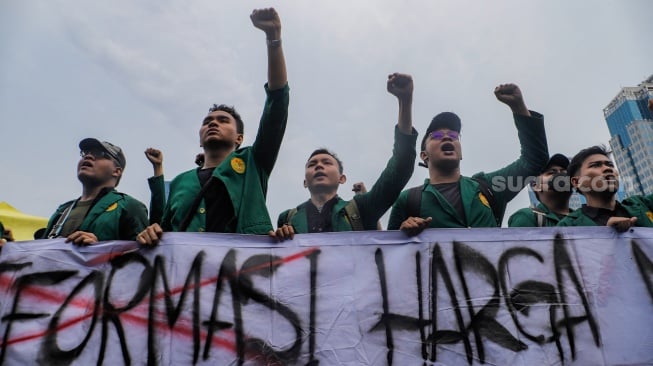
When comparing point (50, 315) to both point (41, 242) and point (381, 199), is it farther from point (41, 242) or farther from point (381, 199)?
point (381, 199)

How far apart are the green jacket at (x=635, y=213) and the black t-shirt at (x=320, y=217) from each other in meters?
1.77

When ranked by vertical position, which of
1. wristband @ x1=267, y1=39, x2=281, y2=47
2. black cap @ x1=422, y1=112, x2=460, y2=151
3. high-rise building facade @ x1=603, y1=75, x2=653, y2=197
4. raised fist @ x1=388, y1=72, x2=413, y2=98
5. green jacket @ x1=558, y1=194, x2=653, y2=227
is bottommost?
green jacket @ x1=558, y1=194, x2=653, y2=227

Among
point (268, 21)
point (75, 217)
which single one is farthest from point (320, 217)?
point (75, 217)

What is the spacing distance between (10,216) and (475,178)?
5809mm

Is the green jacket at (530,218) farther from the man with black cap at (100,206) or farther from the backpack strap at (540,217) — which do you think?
the man with black cap at (100,206)

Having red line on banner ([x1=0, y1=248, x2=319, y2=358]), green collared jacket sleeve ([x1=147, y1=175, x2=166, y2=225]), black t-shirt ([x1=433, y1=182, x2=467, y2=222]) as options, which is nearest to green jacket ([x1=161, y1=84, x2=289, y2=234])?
red line on banner ([x1=0, y1=248, x2=319, y2=358])

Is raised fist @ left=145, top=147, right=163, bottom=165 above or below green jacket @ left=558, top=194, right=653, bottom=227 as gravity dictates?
above

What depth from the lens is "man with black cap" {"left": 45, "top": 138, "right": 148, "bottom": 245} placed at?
3410 mm

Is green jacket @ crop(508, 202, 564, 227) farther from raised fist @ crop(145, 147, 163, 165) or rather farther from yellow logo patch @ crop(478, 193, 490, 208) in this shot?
raised fist @ crop(145, 147, 163, 165)

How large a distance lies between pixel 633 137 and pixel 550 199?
102447 millimetres

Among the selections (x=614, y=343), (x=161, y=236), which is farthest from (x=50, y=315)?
(x=614, y=343)

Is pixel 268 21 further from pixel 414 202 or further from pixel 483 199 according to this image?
pixel 483 199

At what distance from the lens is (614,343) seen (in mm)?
2496

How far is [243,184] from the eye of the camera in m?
3.10
